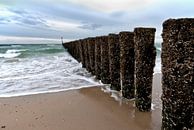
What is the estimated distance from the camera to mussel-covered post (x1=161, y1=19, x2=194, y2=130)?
409 centimetres

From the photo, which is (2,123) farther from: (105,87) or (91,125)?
(105,87)

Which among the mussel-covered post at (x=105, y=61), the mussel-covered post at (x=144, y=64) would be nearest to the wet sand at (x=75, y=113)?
the mussel-covered post at (x=144, y=64)

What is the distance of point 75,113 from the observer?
19.8 ft

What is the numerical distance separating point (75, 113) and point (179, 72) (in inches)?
108

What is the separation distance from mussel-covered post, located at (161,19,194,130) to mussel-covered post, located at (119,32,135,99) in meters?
2.54

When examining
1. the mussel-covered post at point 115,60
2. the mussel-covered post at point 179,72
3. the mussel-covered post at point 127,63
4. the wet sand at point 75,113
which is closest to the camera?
the mussel-covered post at point 179,72

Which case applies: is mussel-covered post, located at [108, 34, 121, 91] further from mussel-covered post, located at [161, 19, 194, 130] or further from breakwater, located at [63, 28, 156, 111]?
mussel-covered post, located at [161, 19, 194, 130]

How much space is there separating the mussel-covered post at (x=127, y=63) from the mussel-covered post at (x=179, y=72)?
2542mm

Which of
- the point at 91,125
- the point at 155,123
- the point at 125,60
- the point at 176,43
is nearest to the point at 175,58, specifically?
the point at 176,43

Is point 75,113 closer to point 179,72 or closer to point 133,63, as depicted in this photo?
point 133,63

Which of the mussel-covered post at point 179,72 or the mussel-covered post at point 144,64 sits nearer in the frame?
the mussel-covered post at point 179,72

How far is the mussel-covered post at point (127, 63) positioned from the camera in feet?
22.8

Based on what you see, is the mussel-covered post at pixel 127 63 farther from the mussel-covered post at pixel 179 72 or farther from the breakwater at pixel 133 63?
the mussel-covered post at pixel 179 72

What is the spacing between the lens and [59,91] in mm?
8656
